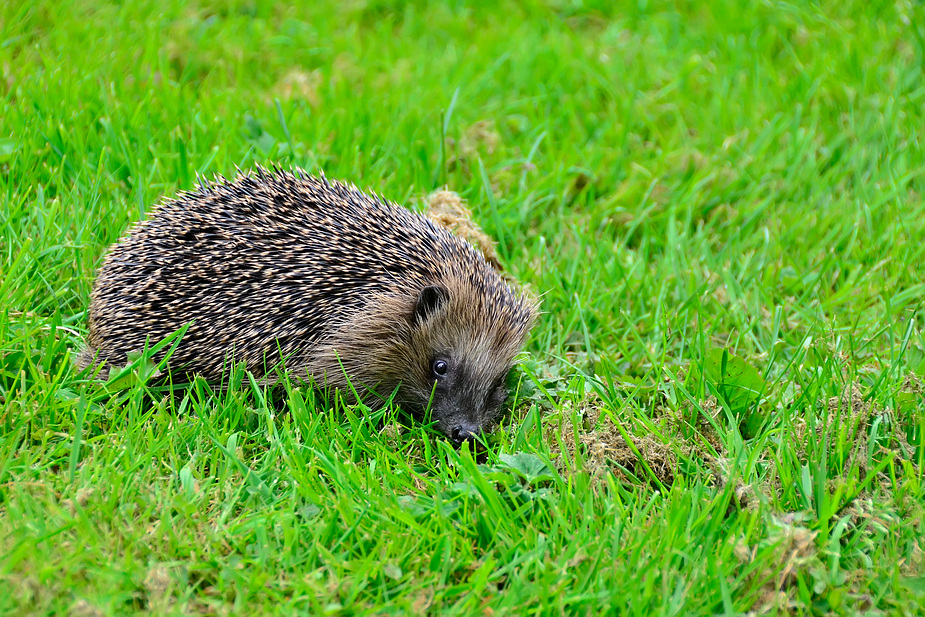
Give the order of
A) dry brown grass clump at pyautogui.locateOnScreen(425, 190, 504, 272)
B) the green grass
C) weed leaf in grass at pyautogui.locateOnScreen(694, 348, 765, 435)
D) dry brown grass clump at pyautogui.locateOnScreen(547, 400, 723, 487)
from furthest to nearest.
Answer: dry brown grass clump at pyautogui.locateOnScreen(425, 190, 504, 272), weed leaf in grass at pyautogui.locateOnScreen(694, 348, 765, 435), dry brown grass clump at pyautogui.locateOnScreen(547, 400, 723, 487), the green grass

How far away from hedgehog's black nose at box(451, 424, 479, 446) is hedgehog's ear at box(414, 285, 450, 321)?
26.6 inches

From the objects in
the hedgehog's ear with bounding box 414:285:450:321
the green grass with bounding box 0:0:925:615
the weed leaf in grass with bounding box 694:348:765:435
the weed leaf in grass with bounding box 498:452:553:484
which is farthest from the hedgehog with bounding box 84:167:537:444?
the weed leaf in grass with bounding box 694:348:765:435

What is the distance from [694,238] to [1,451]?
4.74 metres

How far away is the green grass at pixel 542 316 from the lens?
353 cm

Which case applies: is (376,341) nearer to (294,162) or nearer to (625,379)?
(625,379)

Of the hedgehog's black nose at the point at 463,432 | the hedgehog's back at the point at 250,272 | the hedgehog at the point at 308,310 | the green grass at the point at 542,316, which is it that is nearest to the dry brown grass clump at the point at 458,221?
the green grass at the point at 542,316

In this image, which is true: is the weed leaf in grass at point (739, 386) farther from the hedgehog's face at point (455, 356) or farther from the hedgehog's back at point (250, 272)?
the hedgehog's back at point (250, 272)

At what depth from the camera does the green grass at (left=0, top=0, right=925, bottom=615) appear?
3529mm

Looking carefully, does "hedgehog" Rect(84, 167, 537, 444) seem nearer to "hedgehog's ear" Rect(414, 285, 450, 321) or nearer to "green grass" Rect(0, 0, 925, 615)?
"hedgehog's ear" Rect(414, 285, 450, 321)

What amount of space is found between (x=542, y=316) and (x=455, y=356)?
3.38 ft

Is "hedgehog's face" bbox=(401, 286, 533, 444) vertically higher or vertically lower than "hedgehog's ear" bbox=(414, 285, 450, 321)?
lower

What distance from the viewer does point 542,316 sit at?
568 cm

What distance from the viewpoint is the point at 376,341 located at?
487 centimetres

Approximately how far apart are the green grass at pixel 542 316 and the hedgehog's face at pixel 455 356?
194 millimetres
